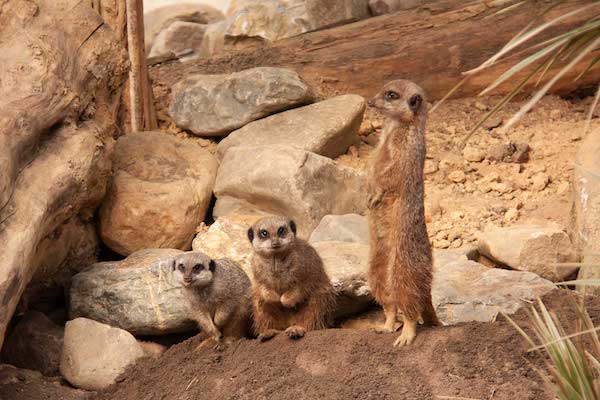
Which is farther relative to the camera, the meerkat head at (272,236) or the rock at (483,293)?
the rock at (483,293)

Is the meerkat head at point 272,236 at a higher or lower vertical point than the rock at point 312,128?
higher

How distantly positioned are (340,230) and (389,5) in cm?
281

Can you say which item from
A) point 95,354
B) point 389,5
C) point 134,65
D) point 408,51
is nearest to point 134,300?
point 95,354

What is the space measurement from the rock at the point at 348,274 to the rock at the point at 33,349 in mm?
1515

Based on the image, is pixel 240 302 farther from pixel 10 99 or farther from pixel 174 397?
pixel 10 99

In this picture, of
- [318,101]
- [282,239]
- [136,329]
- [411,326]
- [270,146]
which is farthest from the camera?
[318,101]

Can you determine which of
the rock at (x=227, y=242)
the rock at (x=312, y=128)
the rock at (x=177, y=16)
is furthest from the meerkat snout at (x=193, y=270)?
the rock at (x=177, y=16)

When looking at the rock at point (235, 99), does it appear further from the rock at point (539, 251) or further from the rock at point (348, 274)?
the rock at point (539, 251)

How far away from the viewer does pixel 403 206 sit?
3.44 meters

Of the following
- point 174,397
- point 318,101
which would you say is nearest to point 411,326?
point 174,397

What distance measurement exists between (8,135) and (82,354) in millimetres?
1165

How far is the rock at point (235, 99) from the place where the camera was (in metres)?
6.05

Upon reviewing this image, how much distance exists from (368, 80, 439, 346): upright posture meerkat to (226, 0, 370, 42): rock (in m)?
3.57

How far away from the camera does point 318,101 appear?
637 centimetres
